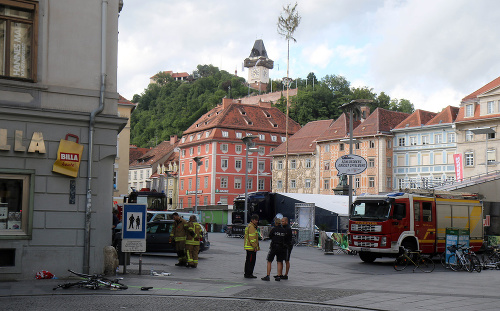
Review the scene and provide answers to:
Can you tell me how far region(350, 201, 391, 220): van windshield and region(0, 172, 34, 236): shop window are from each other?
1359 cm

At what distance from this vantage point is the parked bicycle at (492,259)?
2342cm

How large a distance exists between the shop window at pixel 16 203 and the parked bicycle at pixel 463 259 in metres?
14.3

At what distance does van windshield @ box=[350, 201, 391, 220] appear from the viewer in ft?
80.2

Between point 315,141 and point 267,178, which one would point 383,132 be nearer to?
point 315,141

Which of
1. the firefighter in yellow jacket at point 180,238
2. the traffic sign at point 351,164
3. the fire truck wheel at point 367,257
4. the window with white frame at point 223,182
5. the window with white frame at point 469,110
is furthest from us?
the window with white frame at point 223,182

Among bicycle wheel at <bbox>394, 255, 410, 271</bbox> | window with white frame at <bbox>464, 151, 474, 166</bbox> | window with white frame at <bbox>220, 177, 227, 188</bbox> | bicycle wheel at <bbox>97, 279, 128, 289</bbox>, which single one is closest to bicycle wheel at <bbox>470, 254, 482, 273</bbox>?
bicycle wheel at <bbox>394, 255, 410, 271</bbox>

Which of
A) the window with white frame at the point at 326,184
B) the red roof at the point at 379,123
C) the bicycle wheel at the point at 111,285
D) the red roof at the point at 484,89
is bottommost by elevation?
the bicycle wheel at the point at 111,285

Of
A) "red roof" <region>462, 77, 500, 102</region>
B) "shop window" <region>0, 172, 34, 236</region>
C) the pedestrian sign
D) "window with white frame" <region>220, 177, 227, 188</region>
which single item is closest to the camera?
"shop window" <region>0, 172, 34, 236</region>

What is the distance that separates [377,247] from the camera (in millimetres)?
24125

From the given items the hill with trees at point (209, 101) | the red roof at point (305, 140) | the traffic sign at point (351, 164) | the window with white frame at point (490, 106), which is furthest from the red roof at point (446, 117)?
the traffic sign at point (351, 164)

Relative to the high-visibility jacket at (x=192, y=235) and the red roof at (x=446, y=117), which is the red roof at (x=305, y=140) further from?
the high-visibility jacket at (x=192, y=235)

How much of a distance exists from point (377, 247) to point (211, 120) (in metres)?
74.7

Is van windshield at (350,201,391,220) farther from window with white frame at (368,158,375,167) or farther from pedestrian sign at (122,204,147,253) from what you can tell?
window with white frame at (368,158,375,167)

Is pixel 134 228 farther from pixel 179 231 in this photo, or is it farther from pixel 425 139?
pixel 425 139
